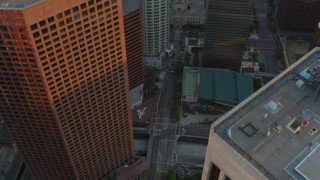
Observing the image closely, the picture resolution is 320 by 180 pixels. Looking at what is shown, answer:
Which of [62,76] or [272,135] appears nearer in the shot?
[272,135]

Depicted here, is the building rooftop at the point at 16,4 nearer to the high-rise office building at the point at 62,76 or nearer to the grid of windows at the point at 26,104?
the high-rise office building at the point at 62,76

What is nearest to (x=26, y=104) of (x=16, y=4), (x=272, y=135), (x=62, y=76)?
(x=62, y=76)

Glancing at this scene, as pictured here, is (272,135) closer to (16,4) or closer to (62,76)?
(16,4)

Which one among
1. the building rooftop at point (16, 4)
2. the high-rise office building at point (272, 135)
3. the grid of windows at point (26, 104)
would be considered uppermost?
the building rooftop at point (16, 4)

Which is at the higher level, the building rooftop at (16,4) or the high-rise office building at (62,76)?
the building rooftop at (16,4)

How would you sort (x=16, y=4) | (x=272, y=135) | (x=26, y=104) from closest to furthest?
(x=272, y=135) → (x=16, y=4) → (x=26, y=104)

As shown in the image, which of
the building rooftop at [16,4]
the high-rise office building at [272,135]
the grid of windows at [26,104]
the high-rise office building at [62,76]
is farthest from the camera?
the grid of windows at [26,104]

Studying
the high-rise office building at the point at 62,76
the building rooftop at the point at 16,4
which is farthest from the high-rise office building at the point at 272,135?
the building rooftop at the point at 16,4
